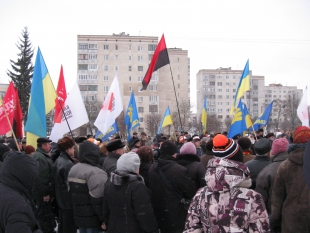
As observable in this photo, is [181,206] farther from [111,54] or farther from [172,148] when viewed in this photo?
[111,54]

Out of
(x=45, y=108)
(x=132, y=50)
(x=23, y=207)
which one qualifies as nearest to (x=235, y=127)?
(x=45, y=108)

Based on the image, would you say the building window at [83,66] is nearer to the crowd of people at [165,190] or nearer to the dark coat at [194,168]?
the crowd of people at [165,190]

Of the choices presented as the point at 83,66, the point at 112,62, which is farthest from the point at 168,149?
the point at 83,66

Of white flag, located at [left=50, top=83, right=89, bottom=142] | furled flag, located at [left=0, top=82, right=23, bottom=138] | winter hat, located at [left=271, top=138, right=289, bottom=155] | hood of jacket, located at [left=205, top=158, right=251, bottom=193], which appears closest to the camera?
hood of jacket, located at [left=205, top=158, right=251, bottom=193]

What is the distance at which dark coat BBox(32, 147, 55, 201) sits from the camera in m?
6.59

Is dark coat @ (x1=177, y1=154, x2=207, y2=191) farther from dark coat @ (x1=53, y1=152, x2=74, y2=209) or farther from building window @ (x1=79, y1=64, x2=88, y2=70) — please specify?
building window @ (x1=79, y1=64, x2=88, y2=70)

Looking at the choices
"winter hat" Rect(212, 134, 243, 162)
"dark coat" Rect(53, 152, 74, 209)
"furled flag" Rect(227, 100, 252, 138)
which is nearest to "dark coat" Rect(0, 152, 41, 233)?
"winter hat" Rect(212, 134, 243, 162)

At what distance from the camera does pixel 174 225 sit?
5.02 metres

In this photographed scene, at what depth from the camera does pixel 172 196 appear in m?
5.05

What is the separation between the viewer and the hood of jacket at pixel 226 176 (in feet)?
8.96

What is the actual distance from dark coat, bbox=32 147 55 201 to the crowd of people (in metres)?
0.02

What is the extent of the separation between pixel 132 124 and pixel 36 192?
26.2ft

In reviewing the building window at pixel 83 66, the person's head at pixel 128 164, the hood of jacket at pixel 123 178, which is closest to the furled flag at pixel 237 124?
the person's head at pixel 128 164

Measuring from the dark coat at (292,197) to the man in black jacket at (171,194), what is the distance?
122cm
